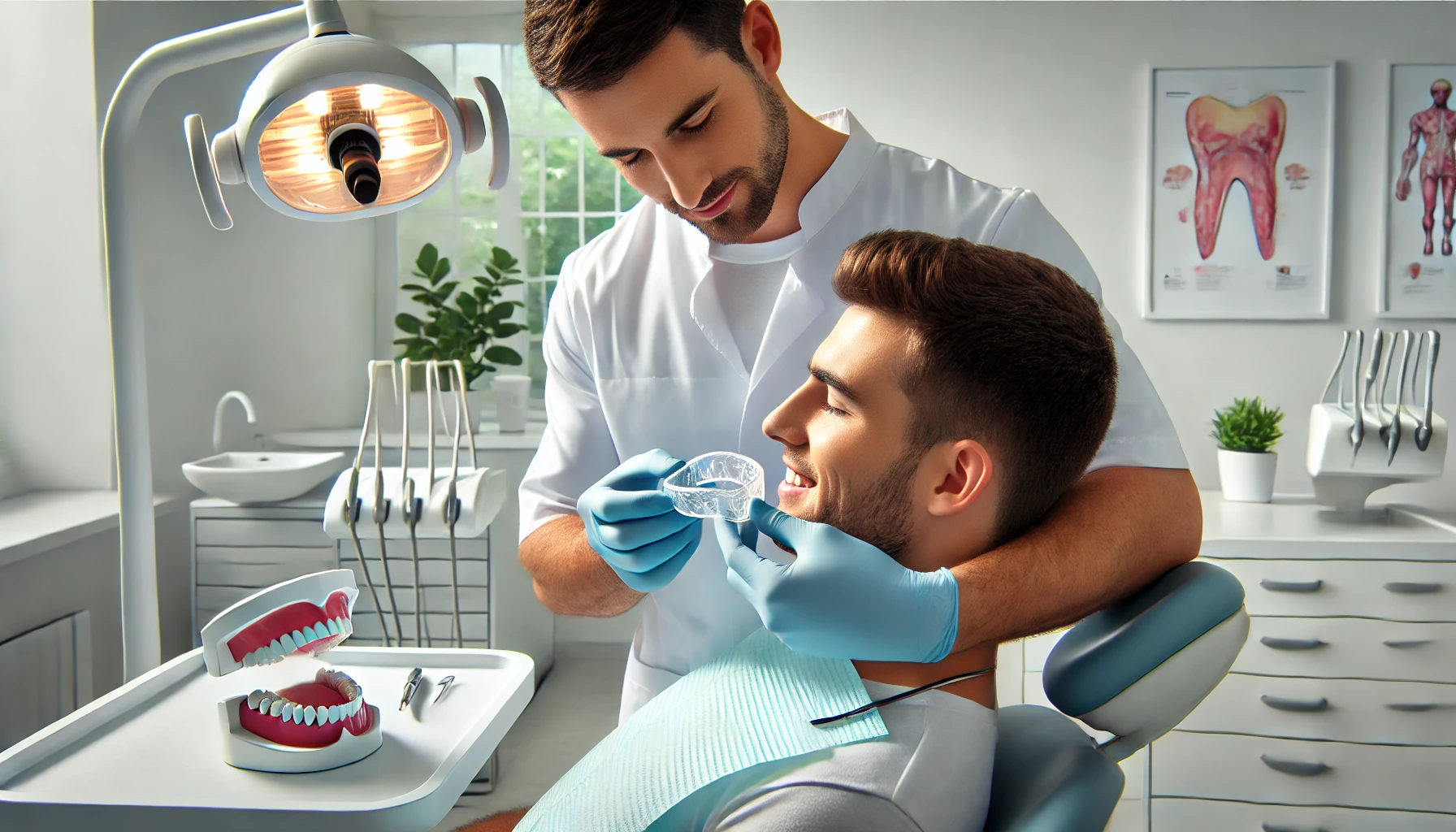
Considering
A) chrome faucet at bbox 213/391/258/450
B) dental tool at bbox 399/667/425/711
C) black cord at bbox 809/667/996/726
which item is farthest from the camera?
chrome faucet at bbox 213/391/258/450

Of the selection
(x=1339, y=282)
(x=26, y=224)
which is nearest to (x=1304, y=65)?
(x=1339, y=282)

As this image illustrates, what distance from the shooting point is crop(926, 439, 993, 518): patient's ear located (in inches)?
40.1

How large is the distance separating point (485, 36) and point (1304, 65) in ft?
9.96

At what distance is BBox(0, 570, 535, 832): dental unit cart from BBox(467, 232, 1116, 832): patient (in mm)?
298

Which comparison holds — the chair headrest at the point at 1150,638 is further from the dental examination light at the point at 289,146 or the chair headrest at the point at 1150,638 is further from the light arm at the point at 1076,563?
the dental examination light at the point at 289,146

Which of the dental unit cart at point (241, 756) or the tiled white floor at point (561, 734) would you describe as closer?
the dental unit cart at point (241, 756)

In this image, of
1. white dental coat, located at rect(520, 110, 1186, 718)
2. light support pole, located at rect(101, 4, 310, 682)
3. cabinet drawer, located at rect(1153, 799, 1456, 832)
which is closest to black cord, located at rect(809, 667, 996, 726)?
white dental coat, located at rect(520, 110, 1186, 718)

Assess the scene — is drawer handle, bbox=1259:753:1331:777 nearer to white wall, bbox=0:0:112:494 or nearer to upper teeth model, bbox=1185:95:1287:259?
upper teeth model, bbox=1185:95:1287:259

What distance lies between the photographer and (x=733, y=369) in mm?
1367

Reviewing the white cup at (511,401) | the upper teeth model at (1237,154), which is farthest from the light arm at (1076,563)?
the white cup at (511,401)

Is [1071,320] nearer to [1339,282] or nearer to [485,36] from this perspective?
[1339,282]

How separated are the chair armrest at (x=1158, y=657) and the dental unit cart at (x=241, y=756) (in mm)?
632

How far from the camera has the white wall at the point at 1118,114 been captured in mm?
3082

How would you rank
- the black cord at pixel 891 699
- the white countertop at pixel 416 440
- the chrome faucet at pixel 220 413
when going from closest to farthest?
the black cord at pixel 891 699 < the chrome faucet at pixel 220 413 < the white countertop at pixel 416 440
